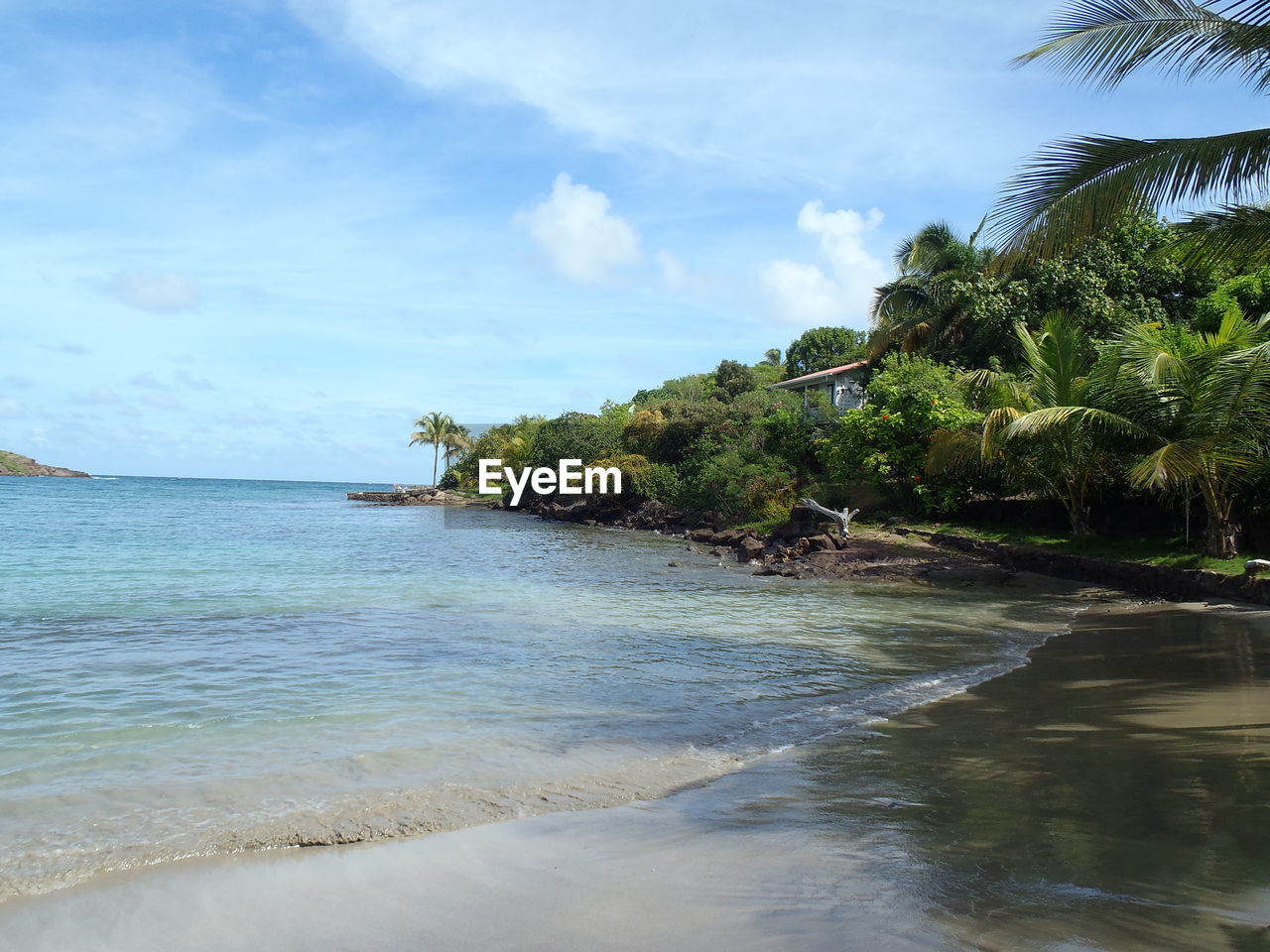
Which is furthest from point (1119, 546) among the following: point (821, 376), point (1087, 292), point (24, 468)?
point (24, 468)

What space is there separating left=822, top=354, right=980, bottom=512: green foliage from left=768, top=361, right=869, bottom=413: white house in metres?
8.35

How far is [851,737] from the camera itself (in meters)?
6.89

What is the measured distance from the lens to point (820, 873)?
419cm

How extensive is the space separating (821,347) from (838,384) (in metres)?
21.8

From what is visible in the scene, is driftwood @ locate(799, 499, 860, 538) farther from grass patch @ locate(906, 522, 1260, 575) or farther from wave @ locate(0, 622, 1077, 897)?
wave @ locate(0, 622, 1077, 897)

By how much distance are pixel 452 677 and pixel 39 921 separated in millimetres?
5458

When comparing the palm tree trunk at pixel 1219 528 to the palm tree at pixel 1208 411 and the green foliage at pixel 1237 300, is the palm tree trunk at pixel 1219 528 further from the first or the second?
the green foliage at pixel 1237 300

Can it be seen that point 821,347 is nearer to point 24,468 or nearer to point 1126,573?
point 1126,573

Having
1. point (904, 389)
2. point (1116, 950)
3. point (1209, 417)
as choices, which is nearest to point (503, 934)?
point (1116, 950)

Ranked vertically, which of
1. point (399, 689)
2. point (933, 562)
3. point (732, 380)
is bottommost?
point (399, 689)

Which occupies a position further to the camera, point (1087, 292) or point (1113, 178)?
point (1087, 292)

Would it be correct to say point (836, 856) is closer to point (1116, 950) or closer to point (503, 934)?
point (1116, 950)

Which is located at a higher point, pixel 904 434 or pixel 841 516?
pixel 904 434

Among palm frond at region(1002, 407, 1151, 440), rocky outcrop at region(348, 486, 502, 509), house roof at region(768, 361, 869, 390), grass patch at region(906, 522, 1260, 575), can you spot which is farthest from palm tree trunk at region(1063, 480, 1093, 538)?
rocky outcrop at region(348, 486, 502, 509)
